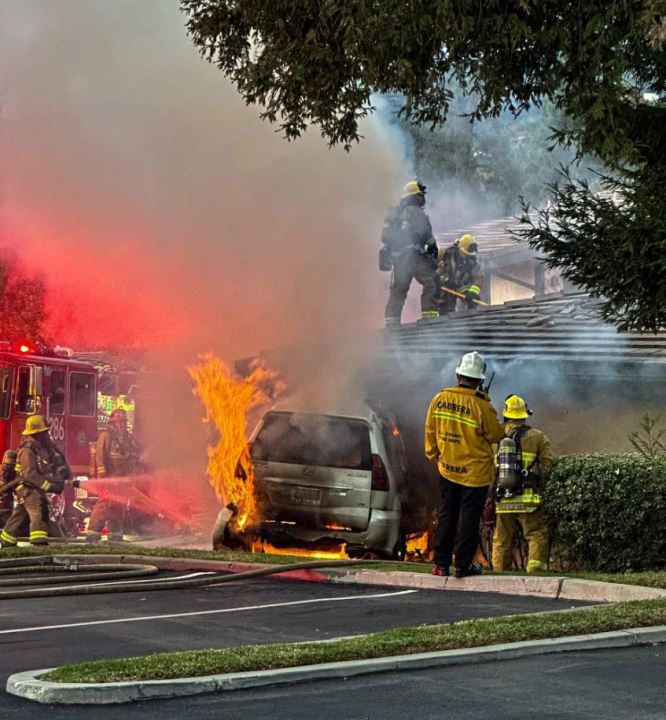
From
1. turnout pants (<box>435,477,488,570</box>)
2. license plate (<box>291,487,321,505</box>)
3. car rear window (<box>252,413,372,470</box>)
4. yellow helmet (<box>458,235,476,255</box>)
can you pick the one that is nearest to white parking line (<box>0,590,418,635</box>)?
turnout pants (<box>435,477,488,570</box>)

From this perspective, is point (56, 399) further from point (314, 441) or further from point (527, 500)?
point (527, 500)

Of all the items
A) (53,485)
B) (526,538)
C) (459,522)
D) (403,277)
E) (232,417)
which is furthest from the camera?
(403,277)

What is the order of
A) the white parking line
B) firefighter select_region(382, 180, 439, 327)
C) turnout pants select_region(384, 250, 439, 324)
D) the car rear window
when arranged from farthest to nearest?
turnout pants select_region(384, 250, 439, 324) → firefighter select_region(382, 180, 439, 327) → the car rear window → the white parking line

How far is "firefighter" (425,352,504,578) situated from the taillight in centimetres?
287

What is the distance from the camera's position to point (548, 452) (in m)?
12.7

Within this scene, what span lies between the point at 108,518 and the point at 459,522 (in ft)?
33.9

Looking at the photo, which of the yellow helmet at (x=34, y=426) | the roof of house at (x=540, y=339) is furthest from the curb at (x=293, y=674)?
the yellow helmet at (x=34, y=426)

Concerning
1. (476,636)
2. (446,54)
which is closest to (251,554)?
(446,54)

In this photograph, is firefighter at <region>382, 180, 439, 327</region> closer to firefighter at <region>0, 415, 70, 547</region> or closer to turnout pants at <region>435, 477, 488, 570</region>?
firefighter at <region>0, 415, 70, 547</region>

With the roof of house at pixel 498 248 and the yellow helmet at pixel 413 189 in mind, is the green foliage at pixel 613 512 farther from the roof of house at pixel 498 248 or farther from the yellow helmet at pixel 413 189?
the roof of house at pixel 498 248

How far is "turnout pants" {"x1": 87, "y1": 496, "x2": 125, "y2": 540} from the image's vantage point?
20.2m

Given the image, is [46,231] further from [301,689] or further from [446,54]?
[301,689]

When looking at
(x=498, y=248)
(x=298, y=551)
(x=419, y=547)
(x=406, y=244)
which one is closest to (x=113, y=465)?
(x=406, y=244)

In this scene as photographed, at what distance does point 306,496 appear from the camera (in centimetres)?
1392
